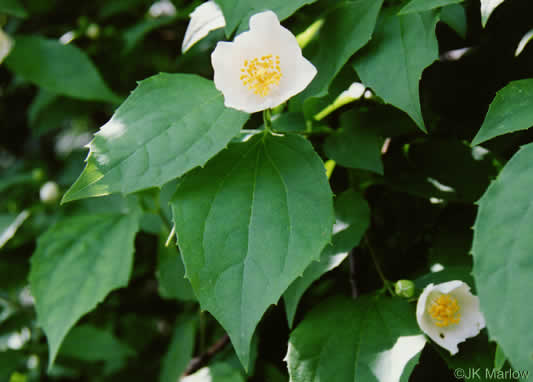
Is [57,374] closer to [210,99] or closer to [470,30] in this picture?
[210,99]

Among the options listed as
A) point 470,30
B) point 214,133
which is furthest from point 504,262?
point 470,30

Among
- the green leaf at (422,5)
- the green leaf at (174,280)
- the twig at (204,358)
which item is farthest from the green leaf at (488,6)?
the twig at (204,358)

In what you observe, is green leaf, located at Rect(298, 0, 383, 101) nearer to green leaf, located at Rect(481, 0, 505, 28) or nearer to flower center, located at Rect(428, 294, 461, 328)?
green leaf, located at Rect(481, 0, 505, 28)

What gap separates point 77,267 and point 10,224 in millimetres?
725

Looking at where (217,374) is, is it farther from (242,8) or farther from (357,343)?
(242,8)

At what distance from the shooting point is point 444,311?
3.96 feet

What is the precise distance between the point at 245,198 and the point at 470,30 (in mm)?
902

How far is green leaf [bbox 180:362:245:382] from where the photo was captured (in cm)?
156

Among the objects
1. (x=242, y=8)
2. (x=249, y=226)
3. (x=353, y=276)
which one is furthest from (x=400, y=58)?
(x=353, y=276)

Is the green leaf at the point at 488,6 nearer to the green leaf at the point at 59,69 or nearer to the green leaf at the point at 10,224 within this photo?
the green leaf at the point at 59,69

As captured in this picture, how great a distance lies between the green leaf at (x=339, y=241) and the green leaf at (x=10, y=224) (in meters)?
1.43

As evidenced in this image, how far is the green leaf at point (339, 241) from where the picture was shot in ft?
3.91

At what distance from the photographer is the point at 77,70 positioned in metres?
2.25

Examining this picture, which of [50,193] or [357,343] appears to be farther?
[50,193]
